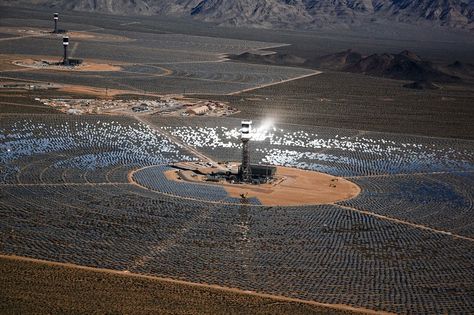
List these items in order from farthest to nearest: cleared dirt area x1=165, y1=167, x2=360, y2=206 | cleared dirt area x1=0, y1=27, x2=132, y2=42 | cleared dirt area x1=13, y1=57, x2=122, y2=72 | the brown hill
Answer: cleared dirt area x1=0, y1=27, x2=132, y2=42
the brown hill
cleared dirt area x1=13, y1=57, x2=122, y2=72
cleared dirt area x1=165, y1=167, x2=360, y2=206

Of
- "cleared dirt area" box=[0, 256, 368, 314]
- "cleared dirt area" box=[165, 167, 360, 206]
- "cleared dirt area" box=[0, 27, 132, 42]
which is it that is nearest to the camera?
"cleared dirt area" box=[0, 256, 368, 314]

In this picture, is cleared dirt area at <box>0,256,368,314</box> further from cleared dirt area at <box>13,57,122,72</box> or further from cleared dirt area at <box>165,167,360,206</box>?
cleared dirt area at <box>13,57,122,72</box>

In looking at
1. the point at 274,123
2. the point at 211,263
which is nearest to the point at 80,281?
the point at 211,263

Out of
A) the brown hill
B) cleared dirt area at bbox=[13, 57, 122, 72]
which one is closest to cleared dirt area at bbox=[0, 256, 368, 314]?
cleared dirt area at bbox=[13, 57, 122, 72]

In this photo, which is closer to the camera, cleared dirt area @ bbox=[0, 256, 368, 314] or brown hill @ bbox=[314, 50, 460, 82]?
cleared dirt area @ bbox=[0, 256, 368, 314]

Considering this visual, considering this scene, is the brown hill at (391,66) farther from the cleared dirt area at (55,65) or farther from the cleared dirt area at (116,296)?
the cleared dirt area at (116,296)

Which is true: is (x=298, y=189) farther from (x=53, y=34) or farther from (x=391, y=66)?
(x=53, y=34)
